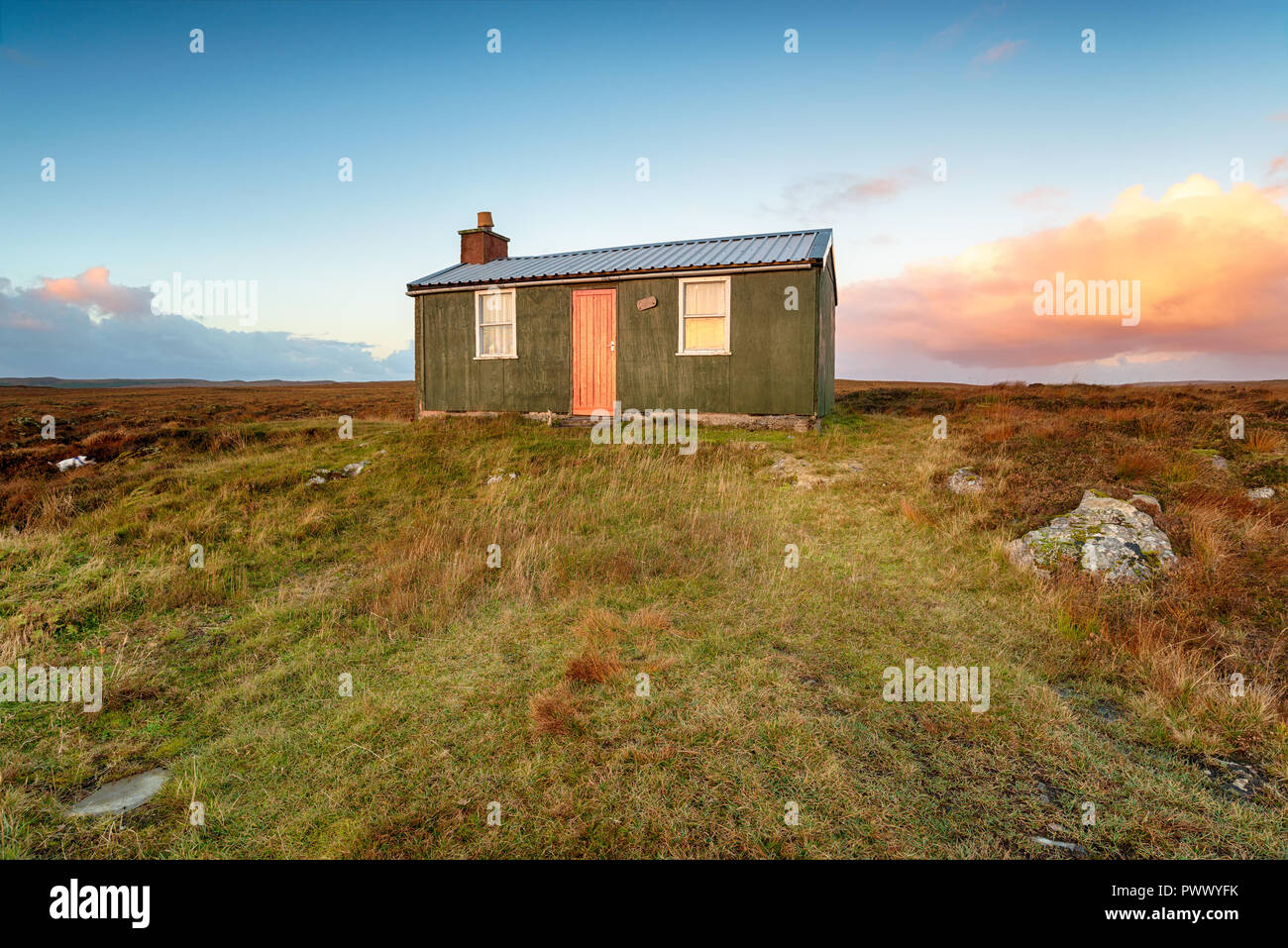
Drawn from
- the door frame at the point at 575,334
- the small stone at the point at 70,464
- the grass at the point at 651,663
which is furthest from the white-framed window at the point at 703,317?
the small stone at the point at 70,464

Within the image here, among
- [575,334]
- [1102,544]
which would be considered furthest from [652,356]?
[1102,544]

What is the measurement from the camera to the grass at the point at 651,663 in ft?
10.5

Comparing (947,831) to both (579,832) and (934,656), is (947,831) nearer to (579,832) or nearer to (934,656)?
(579,832)

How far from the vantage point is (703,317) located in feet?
Result: 47.8

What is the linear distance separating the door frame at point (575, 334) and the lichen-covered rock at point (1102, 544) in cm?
1003

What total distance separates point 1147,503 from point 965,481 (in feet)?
7.28

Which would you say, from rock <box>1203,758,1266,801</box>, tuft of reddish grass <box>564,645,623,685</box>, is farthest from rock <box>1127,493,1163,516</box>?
tuft of reddish grass <box>564,645,623,685</box>

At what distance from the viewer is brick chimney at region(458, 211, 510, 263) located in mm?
18297

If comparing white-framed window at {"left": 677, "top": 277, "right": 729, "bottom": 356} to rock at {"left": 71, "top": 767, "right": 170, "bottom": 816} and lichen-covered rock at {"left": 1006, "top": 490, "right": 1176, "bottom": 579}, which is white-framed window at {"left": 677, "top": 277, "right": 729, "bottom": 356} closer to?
lichen-covered rock at {"left": 1006, "top": 490, "right": 1176, "bottom": 579}

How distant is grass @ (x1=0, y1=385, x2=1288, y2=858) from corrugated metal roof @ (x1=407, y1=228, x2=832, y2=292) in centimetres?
602

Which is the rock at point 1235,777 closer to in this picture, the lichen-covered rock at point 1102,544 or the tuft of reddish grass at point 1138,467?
the lichen-covered rock at point 1102,544

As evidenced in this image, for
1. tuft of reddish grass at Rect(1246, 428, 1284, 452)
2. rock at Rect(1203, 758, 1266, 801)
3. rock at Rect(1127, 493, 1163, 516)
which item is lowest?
rock at Rect(1203, 758, 1266, 801)

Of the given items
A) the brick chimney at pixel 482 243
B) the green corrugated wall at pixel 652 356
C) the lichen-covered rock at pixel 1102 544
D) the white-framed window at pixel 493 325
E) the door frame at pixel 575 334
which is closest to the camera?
the lichen-covered rock at pixel 1102 544

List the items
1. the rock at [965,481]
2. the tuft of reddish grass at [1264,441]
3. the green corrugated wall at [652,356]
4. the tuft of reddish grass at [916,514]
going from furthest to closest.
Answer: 1. the green corrugated wall at [652,356]
2. the tuft of reddish grass at [1264,441]
3. the rock at [965,481]
4. the tuft of reddish grass at [916,514]
